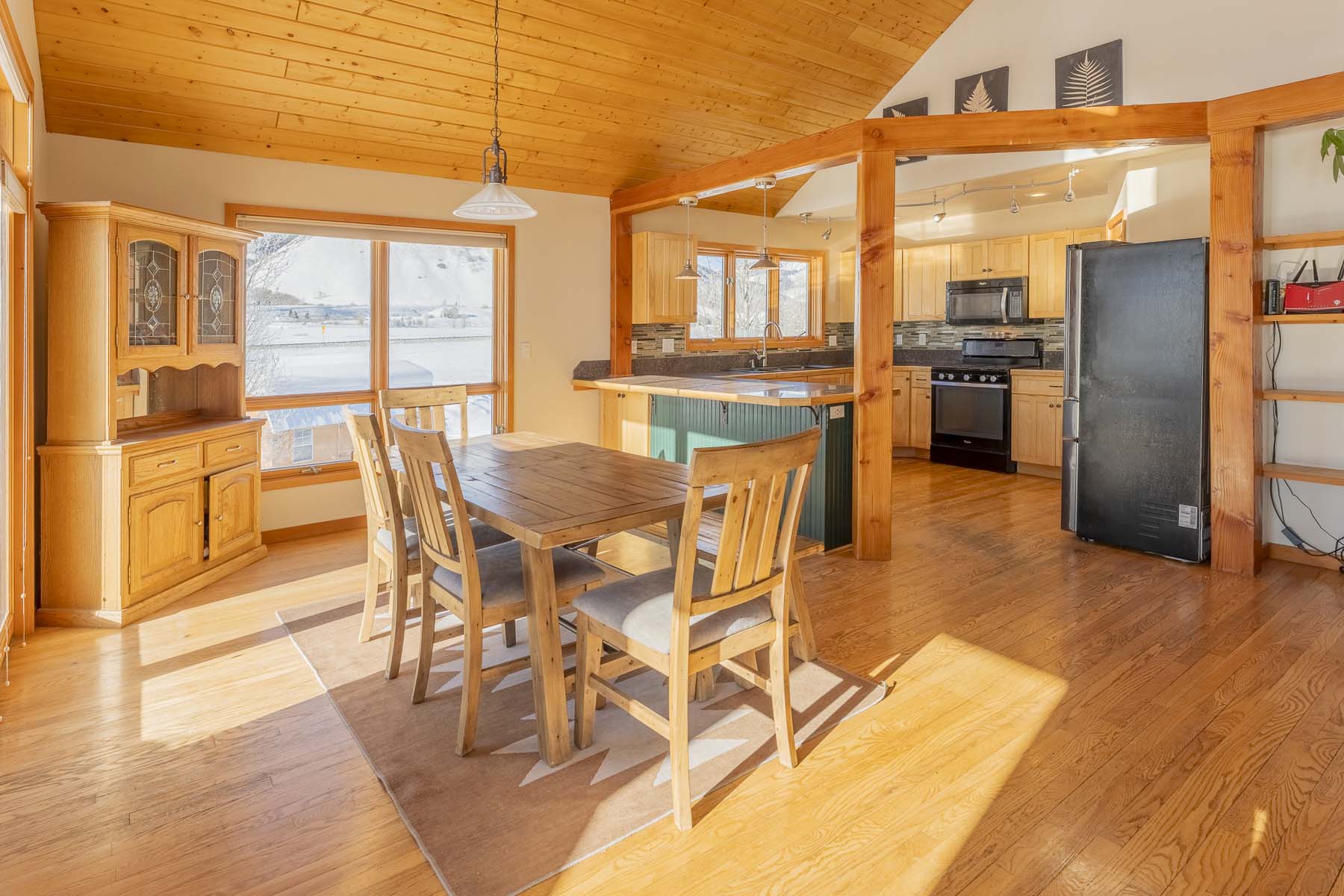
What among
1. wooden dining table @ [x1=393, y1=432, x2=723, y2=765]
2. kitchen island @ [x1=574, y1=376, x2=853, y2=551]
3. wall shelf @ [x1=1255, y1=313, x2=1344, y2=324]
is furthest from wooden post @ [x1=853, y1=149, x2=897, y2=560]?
wall shelf @ [x1=1255, y1=313, x2=1344, y2=324]

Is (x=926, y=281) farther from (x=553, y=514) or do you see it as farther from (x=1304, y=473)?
(x=553, y=514)

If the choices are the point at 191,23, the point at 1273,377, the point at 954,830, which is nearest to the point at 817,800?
the point at 954,830

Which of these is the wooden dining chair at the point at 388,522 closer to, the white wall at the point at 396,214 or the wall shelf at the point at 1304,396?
the white wall at the point at 396,214

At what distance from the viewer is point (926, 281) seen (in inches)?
307

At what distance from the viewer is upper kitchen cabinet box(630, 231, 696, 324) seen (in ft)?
20.7

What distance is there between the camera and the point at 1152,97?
15.5 ft

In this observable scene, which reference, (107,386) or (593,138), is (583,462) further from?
(593,138)

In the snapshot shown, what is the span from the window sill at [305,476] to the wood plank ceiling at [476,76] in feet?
6.14

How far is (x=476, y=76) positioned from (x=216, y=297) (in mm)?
1879

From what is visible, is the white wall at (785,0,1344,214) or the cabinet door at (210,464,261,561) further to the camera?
the white wall at (785,0,1344,214)

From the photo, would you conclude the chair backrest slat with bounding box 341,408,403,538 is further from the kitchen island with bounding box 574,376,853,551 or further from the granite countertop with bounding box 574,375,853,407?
the granite countertop with bounding box 574,375,853,407

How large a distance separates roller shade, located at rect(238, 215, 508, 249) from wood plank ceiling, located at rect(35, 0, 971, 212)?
14.6 inches

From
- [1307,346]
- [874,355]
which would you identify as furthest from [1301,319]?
[874,355]

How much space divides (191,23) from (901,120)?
345cm
